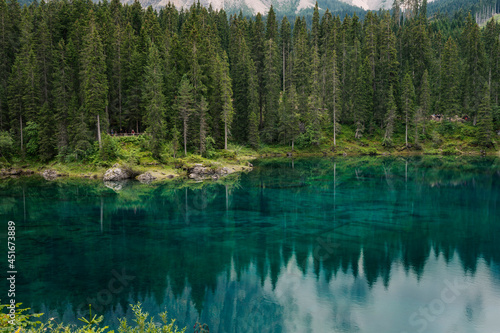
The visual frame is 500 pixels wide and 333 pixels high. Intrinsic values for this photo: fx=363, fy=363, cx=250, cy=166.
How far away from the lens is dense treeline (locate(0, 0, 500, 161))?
203 feet

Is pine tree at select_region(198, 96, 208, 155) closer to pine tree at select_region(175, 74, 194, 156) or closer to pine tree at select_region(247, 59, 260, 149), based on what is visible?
pine tree at select_region(175, 74, 194, 156)

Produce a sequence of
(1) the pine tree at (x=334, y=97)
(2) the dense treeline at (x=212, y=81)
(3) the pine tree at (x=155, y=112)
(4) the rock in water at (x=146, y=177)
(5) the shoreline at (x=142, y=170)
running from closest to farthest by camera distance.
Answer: (4) the rock in water at (x=146, y=177)
(5) the shoreline at (x=142, y=170)
(3) the pine tree at (x=155, y=112)
(2) the dense treeline at (x=212, y=81)
(1) the pine tree at (x=334, y=97)

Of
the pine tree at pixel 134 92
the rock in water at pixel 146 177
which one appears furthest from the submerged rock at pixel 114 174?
the pine tree at pixel 134 92

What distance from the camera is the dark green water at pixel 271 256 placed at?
16109mm

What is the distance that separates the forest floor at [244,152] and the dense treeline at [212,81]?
178 cm

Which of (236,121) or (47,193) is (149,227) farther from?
(236,121)

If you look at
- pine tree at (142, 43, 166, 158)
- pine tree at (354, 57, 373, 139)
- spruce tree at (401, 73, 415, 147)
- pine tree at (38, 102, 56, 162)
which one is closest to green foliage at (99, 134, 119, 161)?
pine tree at (142, 43, 166, 158)

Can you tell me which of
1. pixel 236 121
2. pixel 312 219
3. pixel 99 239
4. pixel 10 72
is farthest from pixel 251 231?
pixel 10 72

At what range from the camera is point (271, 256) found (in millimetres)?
22641

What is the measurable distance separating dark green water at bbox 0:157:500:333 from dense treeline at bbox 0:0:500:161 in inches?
900

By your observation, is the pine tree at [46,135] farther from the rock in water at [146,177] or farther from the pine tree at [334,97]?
the pine tree at [334,97]

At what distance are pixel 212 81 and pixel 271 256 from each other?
2059 inches

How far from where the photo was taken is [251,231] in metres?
28.0

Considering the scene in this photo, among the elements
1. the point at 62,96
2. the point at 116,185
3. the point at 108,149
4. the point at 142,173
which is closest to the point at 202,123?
the point at 142,173
